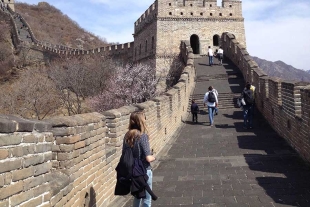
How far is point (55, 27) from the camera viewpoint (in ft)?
271

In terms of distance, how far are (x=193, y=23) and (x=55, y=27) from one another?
197 feet

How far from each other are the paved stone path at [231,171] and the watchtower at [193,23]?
19.0 m

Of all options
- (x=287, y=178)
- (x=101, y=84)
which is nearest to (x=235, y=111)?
(x=287, y=178)

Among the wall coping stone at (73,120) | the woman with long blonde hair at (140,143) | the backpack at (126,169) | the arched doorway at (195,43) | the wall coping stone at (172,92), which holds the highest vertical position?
the arched doorway at (195,43)

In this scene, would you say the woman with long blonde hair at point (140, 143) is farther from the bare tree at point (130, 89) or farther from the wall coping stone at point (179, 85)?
the bare tree at point (130, 89)

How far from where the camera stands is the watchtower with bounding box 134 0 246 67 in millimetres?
30094

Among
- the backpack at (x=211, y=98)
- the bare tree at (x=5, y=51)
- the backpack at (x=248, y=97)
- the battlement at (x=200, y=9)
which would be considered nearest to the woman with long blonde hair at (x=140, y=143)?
the backpack at (x=248, y=97)

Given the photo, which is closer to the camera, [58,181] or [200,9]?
[58,181]

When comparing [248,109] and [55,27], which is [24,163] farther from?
[55,27]

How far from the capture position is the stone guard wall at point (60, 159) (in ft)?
8.50

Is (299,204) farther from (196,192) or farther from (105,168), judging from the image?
(105,168)

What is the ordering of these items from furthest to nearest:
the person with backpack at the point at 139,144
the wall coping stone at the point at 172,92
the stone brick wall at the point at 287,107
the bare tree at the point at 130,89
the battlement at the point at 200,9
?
the bare tree at the point at 130,89 → the battlement at the point at 200,9 → the wall coping stone at the point at 172,92 → the stone brick wall at the point at 287,107 → the person with backpack at the point at 139,144

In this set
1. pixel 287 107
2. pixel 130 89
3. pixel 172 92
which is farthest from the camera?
pixel 130 89

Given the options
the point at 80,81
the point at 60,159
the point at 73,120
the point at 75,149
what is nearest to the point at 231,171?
the point at 75,149
